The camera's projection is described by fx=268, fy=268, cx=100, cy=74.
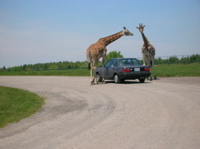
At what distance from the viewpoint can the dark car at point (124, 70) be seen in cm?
1681

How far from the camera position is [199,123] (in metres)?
6.46

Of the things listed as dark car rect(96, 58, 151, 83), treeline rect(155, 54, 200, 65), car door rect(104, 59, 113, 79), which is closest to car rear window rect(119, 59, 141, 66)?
dark car rect(96, 58, 151, 83)

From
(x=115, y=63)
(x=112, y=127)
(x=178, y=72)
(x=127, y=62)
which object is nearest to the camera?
(x=112, y=127)

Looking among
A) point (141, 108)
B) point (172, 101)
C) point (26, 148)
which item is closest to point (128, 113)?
point (141, 108)

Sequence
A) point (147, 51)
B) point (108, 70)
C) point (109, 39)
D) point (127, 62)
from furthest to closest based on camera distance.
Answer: point (147, 51)
point (109, 39)
point (108, 70)
point (127, 62)

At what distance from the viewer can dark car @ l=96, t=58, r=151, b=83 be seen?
1681 centimetres

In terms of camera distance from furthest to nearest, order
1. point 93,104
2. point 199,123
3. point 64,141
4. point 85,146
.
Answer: point 93,104, point 199,123, point 64,141, point 85,146

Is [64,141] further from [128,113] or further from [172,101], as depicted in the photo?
[172,101]

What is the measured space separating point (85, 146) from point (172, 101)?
17.5ft

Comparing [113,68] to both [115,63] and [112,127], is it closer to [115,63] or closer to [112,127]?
[115,63]

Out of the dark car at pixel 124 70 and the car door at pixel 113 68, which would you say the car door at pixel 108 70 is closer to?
the dark car at pixel 124 70

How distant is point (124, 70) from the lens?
16781 millimetres

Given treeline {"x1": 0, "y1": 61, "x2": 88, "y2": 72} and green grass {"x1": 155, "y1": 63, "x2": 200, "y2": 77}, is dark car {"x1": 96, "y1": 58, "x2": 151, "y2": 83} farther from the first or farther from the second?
treeline {"x1": 0, "y1": 61, "x2": 88, "y2": 72}

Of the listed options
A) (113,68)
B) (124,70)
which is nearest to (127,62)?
(113,68)
